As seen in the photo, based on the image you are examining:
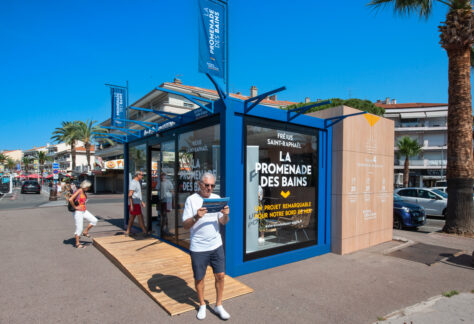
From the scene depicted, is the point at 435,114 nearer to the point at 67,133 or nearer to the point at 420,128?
the point at 420,128

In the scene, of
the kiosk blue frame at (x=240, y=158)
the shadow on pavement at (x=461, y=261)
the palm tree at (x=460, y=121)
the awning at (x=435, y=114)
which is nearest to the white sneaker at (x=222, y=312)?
the kiosk blue frame at (x=240, y=158)

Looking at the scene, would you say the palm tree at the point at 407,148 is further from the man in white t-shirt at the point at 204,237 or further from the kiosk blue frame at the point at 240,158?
the man in white t-shirt at the point at 204,237

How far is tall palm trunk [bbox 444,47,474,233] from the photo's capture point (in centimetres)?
896

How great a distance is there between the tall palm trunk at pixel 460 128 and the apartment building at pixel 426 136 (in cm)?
3952

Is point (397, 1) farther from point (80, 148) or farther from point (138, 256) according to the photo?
point (80, 148)

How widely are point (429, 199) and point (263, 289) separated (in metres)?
12.9

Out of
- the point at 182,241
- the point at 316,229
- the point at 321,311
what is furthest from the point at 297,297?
the point at 182,241

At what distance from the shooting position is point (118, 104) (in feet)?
30.7

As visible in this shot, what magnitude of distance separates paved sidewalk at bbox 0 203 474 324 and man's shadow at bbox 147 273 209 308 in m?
0.22

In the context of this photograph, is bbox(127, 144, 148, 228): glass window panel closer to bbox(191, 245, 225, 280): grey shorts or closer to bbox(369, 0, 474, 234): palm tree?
bbox(191, 245, 225, 280): grey shorts

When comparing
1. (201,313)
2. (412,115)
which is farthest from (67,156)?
(201,313)

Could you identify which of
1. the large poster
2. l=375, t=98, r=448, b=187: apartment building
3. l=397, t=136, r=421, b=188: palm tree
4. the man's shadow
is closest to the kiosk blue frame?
the large poster

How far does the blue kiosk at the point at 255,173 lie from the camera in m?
4.90

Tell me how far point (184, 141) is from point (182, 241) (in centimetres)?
213
